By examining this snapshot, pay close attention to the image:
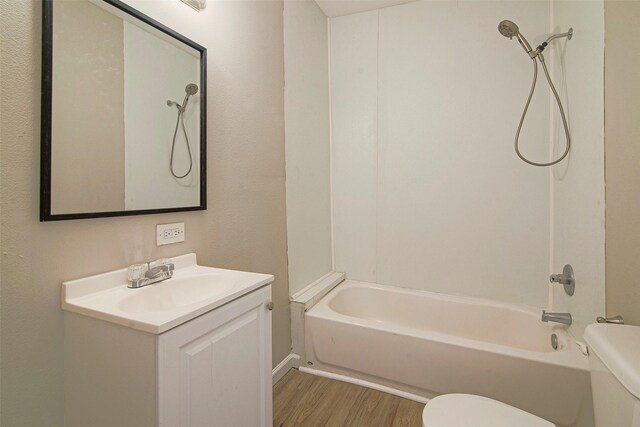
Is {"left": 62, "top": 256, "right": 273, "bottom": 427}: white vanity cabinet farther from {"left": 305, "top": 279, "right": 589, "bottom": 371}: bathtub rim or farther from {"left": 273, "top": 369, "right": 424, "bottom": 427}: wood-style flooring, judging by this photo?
{"left": 305, "top": 279, "right": 589, "bottom": 371}: bathtub rim

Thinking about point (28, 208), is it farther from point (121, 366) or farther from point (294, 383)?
point (294, 383)

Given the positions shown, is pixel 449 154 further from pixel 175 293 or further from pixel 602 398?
pixel 175 293

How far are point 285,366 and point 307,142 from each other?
158 centimetres

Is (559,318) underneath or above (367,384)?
above

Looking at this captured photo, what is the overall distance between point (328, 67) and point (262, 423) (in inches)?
100.0

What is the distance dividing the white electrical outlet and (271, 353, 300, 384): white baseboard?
1077 mm

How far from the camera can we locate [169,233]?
1.26m

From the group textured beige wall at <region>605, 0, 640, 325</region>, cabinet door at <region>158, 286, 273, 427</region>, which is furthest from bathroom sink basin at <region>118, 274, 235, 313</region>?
textured beige wall at <region>605, 0, 640, 325</region>

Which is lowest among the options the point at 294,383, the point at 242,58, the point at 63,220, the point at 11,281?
the point at 294,383

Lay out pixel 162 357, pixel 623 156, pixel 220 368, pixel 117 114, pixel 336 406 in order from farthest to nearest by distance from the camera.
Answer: pixel 336 406, pixel 623 156, pixel 117 114, pixel 220 368, pixel 162 357

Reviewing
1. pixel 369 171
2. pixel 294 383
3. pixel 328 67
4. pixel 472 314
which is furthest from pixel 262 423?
pixel 328 67

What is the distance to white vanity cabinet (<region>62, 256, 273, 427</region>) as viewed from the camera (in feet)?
2.56

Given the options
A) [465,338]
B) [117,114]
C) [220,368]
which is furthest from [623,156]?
[117,114]

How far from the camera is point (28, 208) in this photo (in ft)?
2.80
